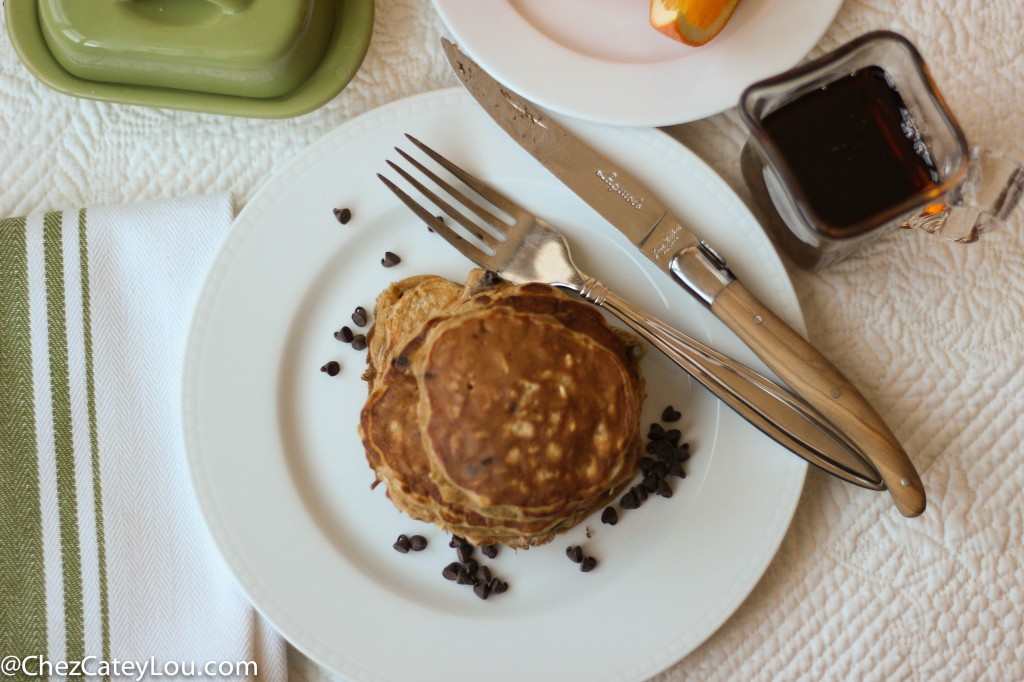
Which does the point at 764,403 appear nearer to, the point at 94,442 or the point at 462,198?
the point at 462,198

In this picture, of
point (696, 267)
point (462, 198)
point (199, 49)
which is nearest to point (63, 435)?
point (199, 49)

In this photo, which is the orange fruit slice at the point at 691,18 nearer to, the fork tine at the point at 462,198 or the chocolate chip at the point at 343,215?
the fork tine at the point at 462,198

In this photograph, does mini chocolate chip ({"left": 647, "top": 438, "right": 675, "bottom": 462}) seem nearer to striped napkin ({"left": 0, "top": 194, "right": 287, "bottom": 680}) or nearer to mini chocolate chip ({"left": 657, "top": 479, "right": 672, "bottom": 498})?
mini chocolate chip ({"left": 657, "top": 479, "right": 672, "bottom": 498})

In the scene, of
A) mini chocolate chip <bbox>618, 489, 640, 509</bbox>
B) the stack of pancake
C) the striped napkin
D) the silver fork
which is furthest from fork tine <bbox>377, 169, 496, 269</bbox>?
mini chocolate chip <bbox>618, 489, 640, 509</bbox>

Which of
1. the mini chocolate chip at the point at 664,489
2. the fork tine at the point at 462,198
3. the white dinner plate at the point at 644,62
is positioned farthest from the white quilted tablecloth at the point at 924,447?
the fork tine at the point at 462,198

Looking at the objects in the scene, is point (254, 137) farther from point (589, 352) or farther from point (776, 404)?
point (776, 404)

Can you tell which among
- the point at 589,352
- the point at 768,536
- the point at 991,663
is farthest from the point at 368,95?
the point at 991,663
